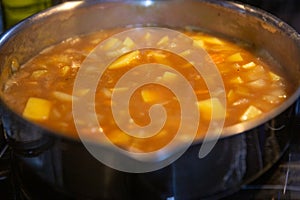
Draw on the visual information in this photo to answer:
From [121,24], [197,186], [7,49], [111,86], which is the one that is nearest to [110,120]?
[111,86]

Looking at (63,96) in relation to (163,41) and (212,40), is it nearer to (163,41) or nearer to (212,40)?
(163,41)

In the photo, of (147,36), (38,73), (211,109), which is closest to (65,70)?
(38,73)

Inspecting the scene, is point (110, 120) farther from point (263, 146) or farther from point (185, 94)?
point (263, 146)

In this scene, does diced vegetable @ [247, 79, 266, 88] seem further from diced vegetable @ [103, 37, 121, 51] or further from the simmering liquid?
diced vegetable @ [103, 37, 121, 51]

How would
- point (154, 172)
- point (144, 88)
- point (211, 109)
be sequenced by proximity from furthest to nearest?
point (144, 88)
point (211, 109)
point (154, 172)

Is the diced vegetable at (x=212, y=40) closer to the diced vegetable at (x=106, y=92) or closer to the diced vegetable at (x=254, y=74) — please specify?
the diced vegetable at (x=254, y=74)

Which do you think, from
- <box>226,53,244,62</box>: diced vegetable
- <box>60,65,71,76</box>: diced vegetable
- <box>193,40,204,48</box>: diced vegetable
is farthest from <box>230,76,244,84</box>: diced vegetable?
<box>60,65,71,76</box>: diced vegetable

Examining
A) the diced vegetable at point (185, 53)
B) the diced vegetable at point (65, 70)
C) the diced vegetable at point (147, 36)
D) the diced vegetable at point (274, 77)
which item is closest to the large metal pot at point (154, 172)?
the diced vegetable at point (274, 77)
